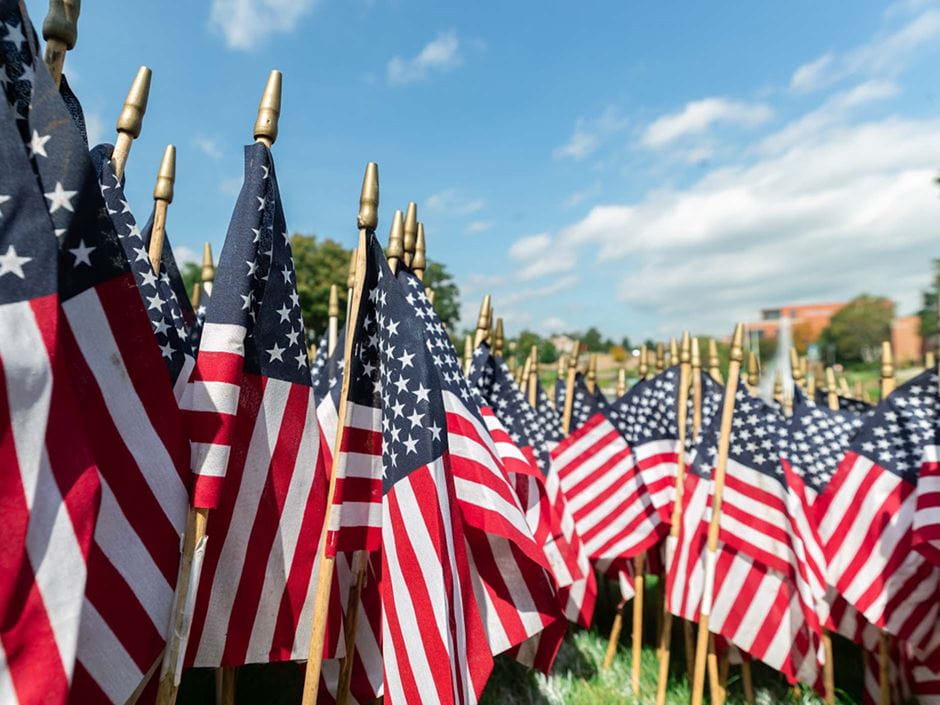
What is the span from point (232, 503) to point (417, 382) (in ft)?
3.31

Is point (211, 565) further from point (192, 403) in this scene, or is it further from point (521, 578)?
point (521, 578)

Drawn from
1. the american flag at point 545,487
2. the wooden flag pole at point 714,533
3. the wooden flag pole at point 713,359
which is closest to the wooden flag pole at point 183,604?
the american flag at point 545,487

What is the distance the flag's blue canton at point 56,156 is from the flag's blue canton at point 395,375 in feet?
4.26

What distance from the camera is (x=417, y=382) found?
10.5ft

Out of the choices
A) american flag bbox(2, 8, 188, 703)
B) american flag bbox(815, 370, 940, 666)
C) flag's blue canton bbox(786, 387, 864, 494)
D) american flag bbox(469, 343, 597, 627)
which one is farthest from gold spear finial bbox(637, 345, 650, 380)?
american flag bbox(2, 8, 188, 703)

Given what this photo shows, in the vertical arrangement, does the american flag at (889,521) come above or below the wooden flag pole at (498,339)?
below

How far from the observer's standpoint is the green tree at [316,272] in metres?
36.0

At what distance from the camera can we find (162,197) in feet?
10.1

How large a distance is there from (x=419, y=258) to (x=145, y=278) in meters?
1.56

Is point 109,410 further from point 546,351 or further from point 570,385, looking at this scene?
point 546,351

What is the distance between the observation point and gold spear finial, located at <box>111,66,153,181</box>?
102 inches

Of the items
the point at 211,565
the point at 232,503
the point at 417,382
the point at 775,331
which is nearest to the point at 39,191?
the point at 232,503

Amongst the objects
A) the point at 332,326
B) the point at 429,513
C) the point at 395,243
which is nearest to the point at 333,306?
the point at 332,326

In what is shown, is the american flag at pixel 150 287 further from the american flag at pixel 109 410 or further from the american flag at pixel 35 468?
the american flag at pixel 35 468
